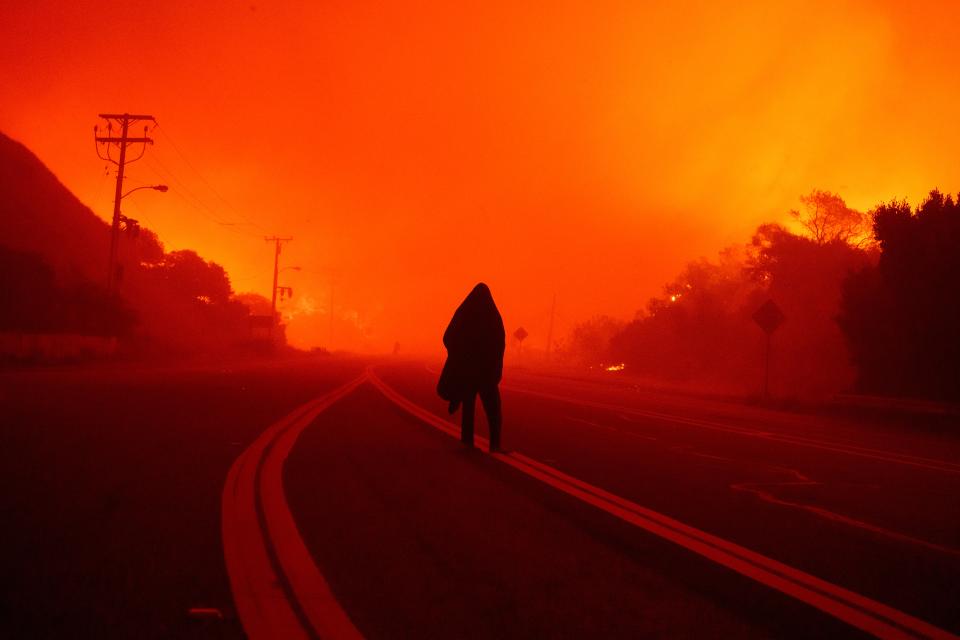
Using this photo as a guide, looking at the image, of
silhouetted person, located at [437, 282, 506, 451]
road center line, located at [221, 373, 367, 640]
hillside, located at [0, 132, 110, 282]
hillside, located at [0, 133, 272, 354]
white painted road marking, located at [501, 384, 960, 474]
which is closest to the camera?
road center line, located at [221, 373, 367, 640]

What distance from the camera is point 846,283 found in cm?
3475

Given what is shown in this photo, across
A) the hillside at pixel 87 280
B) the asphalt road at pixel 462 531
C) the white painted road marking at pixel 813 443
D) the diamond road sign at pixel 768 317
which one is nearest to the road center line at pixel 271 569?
the asphalt road at pixel 462 531

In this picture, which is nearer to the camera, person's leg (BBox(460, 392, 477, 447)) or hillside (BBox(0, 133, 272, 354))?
person's leg (BBox(460, 392, 477, 447))

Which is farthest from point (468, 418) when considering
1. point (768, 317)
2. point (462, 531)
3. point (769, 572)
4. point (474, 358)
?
point (768, 317)

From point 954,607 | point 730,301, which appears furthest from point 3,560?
point 730,301

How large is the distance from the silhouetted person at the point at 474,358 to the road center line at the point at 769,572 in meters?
2.64

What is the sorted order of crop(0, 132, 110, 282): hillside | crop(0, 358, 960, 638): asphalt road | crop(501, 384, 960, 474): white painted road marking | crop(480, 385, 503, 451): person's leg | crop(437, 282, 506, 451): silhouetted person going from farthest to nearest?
crop(0, 132, 110, 282): hillside < crop(501, 384, 960, 474): white painted road marking < crop(437, 282, 506, 451): silhouetted person < crop(480, 385, 503, 451): person's leg < crop(0, 358, 960, 638): asphalt road

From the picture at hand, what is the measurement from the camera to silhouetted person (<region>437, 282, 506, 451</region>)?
1221 cm

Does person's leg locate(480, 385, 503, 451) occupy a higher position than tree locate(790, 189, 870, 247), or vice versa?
tree locate(790, 189, 870, 247)

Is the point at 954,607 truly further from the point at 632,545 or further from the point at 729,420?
the point at 729,420

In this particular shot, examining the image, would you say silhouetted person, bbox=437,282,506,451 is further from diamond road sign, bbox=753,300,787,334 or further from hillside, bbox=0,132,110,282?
hillside, bbox=0,132,110,282

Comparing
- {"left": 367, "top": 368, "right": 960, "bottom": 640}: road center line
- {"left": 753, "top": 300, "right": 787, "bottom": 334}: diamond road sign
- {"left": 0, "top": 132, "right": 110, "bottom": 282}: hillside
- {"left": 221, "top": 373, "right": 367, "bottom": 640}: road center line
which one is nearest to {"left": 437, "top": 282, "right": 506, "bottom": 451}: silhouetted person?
{"left": 367, "top": 368, "right": 960, "bottom": 640}: road center line

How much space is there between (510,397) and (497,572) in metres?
23.2

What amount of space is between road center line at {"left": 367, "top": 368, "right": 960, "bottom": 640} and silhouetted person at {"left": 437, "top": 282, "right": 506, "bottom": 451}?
2642 mm
